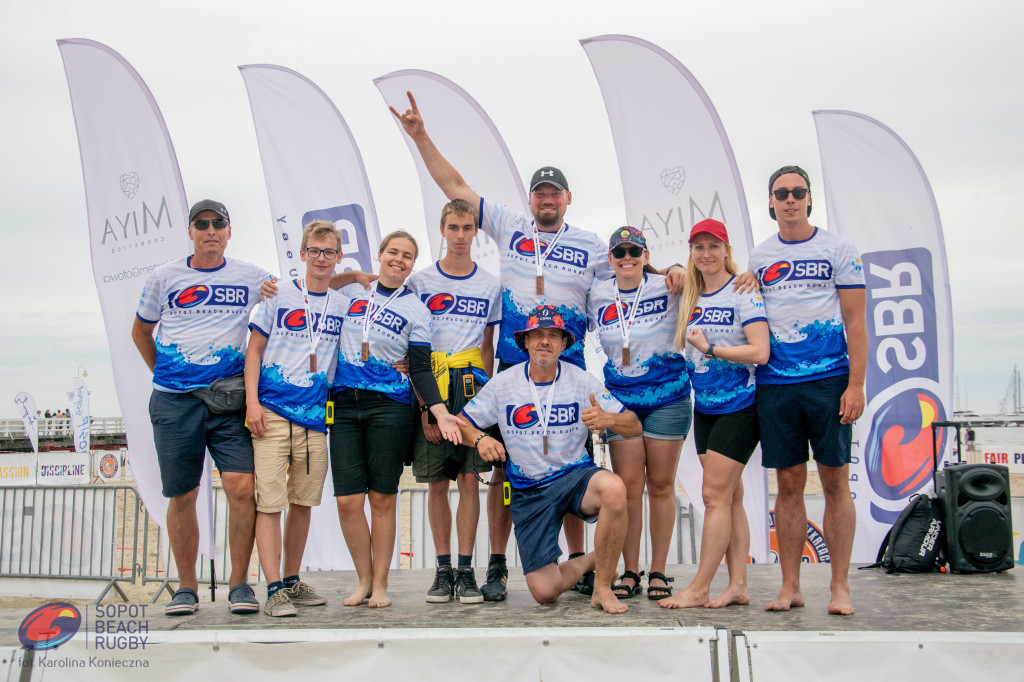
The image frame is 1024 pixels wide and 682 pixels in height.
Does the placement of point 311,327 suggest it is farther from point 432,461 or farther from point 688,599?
point 688,599

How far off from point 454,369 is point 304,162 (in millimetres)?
3859

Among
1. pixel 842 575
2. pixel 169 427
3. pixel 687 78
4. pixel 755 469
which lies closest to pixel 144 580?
pixel 169 427

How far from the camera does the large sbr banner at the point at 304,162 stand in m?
7.02

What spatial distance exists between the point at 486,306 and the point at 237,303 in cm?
138

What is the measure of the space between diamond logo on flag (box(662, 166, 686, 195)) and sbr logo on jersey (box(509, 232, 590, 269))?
103 inches

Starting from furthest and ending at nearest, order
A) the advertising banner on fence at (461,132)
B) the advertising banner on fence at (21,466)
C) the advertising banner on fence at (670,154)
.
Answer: the advertising banner on fence at (21,466)
the advertising banner on fence at (461,132)
the advertising banner on fence at (670,154)

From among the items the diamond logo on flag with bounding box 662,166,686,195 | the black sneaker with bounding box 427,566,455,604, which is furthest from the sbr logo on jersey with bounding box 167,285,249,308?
the diamond logo on flag with bounding box 662,166,686,195

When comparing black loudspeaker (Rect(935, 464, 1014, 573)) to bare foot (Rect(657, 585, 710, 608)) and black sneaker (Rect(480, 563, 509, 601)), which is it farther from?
Result: black sneaker (Rect(480, 563, 509, 601))

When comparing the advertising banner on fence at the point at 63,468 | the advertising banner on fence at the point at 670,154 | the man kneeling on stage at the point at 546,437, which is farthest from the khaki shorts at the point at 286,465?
the advertising banner on fence at the point at 63,468

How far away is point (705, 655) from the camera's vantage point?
112 inches

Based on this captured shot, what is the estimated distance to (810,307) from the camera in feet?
12.1

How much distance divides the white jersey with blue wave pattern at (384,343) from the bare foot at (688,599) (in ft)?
5.57

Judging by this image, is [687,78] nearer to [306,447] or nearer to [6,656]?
[306,447]

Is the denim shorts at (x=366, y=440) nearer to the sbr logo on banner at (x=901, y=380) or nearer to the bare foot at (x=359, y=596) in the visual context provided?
the bare foot at (x=359, y=596)
